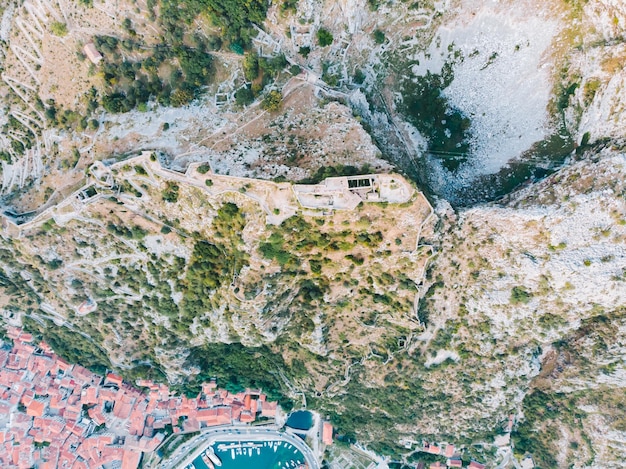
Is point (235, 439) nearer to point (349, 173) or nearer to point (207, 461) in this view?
point (207, 461)

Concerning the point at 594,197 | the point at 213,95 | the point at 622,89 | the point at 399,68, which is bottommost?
the point at 594,197

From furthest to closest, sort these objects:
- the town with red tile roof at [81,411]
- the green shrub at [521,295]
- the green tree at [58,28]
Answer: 1. the town with red tile roof at [81,411]
2. the green tree at [58,28]
3. the green shrub at [521,295]

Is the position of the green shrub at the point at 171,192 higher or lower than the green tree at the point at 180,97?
lower

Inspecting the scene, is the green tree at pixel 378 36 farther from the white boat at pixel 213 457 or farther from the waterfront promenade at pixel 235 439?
the white boat at pixel 213 457

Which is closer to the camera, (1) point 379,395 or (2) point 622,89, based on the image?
(2) point 622,89

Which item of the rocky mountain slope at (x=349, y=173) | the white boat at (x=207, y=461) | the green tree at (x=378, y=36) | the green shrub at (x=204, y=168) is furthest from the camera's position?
the white boat at (x=207, y=461)

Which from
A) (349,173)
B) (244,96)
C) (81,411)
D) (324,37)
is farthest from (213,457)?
(324,37)

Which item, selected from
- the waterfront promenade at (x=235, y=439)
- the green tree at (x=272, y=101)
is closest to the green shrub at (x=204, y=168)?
the green tree at (x=272, y=101)

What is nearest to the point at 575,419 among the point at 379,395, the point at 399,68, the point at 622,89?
the point at 379,395

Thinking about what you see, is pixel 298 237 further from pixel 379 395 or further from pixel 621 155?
pixel 621 155
